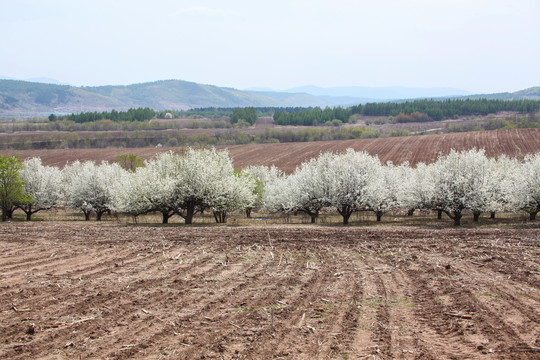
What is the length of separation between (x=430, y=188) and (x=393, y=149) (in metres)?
64.0

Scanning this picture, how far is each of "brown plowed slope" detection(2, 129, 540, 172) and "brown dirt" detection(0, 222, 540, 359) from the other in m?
73.0

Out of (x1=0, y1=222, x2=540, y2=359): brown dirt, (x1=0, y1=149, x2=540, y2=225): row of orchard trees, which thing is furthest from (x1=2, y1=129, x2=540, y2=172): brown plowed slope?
(x1=0, y1=222, x2=540, y2=359): brown dirt

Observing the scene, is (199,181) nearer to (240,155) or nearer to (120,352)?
(120,352)

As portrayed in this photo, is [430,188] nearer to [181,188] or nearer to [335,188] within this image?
[335,188]

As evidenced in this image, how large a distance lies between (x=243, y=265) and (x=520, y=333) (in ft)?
32.7

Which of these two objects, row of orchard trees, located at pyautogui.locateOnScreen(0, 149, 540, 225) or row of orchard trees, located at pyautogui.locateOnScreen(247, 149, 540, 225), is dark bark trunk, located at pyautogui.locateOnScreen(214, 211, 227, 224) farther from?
row of orchard trees, located at pyautogui.locateOnScreen(247, 149, 540, 225)

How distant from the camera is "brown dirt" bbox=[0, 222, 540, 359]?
871cm

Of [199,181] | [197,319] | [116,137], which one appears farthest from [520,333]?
[116,137]

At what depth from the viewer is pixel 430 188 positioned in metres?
39.0

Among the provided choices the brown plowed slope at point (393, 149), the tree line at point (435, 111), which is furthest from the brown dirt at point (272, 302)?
the tree line at point (435, 111)

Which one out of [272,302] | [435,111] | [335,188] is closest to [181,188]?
[335,188]

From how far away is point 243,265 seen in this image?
1681cm

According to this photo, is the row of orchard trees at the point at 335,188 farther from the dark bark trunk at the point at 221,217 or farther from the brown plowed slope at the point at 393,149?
the brown plowed slope at the point at 393,149

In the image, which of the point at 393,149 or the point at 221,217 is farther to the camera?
the point at 393,149
